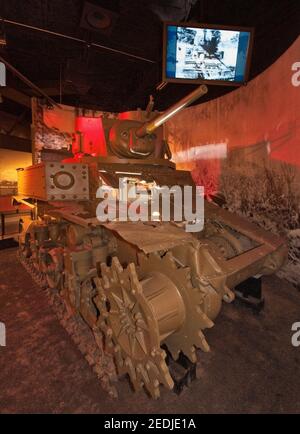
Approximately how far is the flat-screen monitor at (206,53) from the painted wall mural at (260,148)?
1.81 ft

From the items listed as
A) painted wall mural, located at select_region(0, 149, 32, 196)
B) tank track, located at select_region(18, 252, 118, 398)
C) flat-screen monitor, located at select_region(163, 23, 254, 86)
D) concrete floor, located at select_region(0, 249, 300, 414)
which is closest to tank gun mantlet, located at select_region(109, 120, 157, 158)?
flat-screen monitor, located at select_region(163, 23, 254, 86)

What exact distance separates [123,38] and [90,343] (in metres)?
7.70

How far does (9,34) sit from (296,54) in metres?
7.20

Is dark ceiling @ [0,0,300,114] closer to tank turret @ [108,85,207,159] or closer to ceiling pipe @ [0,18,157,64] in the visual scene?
ceiling pipe @ [0,18,157,64]

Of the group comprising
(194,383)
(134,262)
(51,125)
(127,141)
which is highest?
(51,125)

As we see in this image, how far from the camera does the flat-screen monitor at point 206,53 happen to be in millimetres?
5590

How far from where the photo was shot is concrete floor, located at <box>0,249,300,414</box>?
7.12 ft

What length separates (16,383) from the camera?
7.81 feet

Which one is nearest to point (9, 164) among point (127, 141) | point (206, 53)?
point (127, 141)

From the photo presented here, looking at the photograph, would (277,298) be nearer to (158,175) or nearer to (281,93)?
(158,175)

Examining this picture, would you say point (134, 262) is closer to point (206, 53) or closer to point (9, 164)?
point (206, 53)

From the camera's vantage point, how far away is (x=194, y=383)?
242 cm

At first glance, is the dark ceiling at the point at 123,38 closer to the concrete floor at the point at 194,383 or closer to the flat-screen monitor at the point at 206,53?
the flat-screen monitor at the point at 206,53

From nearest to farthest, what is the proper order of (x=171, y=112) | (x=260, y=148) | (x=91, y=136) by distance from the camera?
1. (x=171, y=112)
2. (x=91, y=136)
3. (x=260, y=148)
